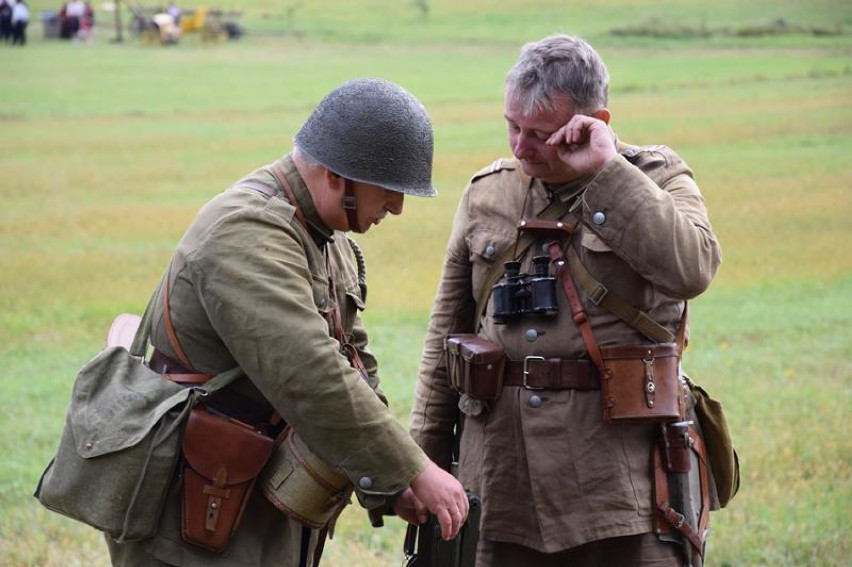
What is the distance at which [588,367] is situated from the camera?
4.20 meters

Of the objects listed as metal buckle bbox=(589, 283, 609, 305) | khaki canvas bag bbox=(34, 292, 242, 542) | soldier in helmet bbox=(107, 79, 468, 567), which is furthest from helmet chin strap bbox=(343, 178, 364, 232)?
metal buckle bbox=(589, 283, 609, 305)

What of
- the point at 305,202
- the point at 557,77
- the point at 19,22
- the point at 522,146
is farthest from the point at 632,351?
the point at 19,22

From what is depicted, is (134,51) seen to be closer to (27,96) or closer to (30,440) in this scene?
(27,96)

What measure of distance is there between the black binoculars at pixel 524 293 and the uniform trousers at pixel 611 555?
70 centimetres

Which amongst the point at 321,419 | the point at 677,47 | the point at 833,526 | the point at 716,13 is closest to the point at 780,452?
the point at 833,526

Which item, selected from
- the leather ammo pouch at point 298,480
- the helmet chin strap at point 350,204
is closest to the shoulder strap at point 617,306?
the helmet chin strap at point 350,204

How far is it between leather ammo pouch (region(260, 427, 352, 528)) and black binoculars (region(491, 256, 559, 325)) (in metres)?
0.76

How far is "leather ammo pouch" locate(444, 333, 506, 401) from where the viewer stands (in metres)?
4.24

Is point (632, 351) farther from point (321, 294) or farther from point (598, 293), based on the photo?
point (321, 294)

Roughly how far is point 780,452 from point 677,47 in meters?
40.1

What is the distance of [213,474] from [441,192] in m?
17.9

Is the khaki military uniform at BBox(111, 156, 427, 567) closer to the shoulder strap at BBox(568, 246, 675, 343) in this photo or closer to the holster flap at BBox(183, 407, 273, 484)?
the holster flap at BBox(183, 407, 273, 484)

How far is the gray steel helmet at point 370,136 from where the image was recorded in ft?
12.5

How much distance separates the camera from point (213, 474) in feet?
12.4
